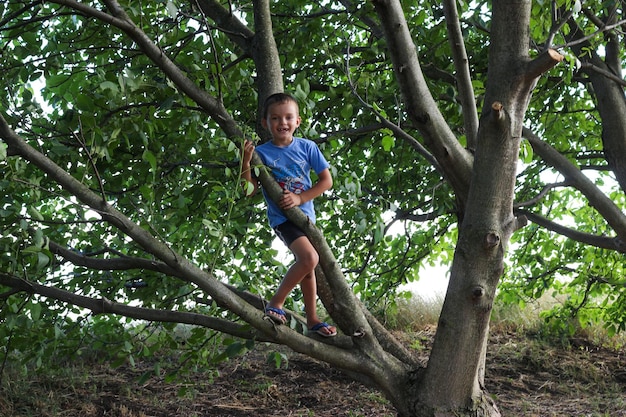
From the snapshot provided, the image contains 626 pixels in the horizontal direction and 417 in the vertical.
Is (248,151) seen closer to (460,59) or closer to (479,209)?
(479,209)

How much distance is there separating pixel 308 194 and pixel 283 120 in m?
0.45

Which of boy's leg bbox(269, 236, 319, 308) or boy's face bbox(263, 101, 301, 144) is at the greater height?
boy's face bbox(263, 101, 301, 144)

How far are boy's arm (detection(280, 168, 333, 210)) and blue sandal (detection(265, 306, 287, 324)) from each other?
1.92 ft

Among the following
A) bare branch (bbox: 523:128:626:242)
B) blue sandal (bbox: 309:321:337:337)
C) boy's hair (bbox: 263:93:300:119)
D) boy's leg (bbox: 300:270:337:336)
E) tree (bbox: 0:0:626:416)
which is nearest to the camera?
tree (bbox: 0:0:626:416)

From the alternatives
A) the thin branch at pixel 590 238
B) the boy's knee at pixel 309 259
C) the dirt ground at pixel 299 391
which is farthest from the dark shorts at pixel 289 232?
the thin branch at pixel 590 238

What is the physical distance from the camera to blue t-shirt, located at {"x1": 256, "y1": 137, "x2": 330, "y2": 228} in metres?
4.36

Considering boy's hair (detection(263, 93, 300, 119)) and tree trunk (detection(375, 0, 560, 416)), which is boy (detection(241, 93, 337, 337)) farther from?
tree trunk (detection(375, 0, 560, 416))

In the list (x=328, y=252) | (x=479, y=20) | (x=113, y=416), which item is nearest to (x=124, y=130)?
(x=328, y=252)

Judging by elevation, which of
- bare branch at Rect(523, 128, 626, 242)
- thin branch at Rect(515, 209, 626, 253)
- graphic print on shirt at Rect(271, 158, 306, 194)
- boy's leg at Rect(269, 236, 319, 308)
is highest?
bare branch at Rect(523, 128, 626, 242)

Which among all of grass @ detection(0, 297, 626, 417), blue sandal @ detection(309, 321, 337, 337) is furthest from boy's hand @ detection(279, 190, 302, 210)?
grass @ detection(0, 297, 626, 417)

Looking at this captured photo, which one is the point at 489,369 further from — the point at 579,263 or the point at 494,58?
the point at 494,58

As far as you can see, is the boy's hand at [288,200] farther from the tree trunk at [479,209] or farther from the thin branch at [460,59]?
the thin branch at [460,59]

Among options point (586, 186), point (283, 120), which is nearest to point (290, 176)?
point (283, 120)

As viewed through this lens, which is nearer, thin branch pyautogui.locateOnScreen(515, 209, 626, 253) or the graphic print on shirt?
the graphic print on shirt
